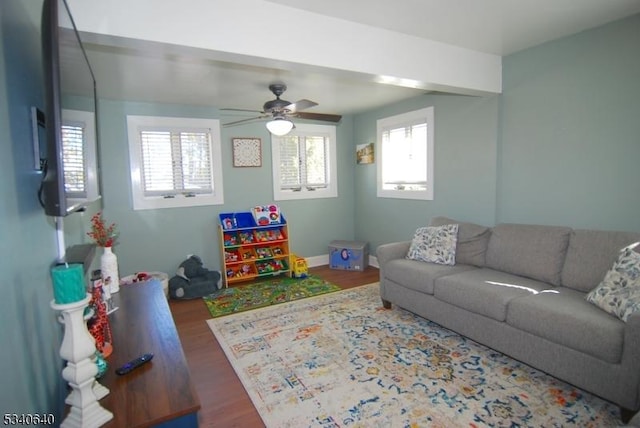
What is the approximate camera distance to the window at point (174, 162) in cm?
421

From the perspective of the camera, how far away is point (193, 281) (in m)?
4.21

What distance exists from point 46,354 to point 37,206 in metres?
0.54

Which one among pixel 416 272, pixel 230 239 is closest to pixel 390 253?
pixel 416 272

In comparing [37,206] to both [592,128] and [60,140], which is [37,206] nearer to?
[60,140]

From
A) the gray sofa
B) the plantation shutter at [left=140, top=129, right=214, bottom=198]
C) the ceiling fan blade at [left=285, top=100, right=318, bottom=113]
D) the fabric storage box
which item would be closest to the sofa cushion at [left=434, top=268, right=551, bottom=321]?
the gray sofa

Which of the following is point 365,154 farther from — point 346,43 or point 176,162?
point 346,43

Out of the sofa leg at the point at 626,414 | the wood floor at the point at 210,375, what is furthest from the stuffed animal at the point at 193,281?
the sofa leg at the point at 626,414

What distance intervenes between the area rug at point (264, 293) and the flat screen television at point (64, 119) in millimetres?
2430

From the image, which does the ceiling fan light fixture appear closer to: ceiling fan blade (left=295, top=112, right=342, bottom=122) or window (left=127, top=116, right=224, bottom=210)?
ceiling fan blade (left=295, top=112, right=342, bottom=122)

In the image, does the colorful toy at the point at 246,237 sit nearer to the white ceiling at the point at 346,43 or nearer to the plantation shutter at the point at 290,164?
the plantation shutter at the point at 290,164

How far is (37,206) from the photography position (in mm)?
1192

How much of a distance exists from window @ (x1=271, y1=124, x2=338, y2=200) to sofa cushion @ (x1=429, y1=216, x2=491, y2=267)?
2530 millimetres

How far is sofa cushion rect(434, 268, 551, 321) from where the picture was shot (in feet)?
8.16

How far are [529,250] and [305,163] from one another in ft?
11.0
